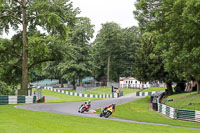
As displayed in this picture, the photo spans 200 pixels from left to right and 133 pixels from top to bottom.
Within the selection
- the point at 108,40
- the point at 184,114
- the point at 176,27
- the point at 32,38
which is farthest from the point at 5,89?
the point at 108,40

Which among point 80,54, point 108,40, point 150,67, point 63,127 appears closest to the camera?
point 63,127

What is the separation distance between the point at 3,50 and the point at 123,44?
56782 millimetres

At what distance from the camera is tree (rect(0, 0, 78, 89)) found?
83.7ft

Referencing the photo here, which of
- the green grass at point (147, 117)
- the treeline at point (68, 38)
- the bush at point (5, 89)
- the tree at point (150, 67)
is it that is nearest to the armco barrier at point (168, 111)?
the green grass at point (147, 117)

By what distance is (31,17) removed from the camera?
88.3 feet

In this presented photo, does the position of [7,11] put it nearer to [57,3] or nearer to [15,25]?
[15,25]

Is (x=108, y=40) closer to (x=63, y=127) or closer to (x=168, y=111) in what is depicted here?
(x=168, y=111)

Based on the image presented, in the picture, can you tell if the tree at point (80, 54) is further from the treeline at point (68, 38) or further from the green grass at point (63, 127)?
the green grass at point (63, 127)

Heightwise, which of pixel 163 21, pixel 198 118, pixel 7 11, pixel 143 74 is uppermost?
pixel 7 11

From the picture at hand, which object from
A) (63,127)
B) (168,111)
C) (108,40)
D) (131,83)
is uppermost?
(108,40)

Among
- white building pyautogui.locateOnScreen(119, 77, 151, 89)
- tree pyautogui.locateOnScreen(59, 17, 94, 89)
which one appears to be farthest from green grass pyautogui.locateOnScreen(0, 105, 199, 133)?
white building pyautogui.locateOnScreen(119, 77, 151, 89)

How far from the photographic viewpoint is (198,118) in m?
17.8

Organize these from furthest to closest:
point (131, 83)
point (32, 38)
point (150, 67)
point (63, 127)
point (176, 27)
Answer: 1. point (131, 83)
2. point (150, 67)
3. point (32, 38)
4. point (176, 27)
5. point (63, 127)

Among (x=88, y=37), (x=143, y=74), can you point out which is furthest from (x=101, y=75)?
(x=143, y=74)
